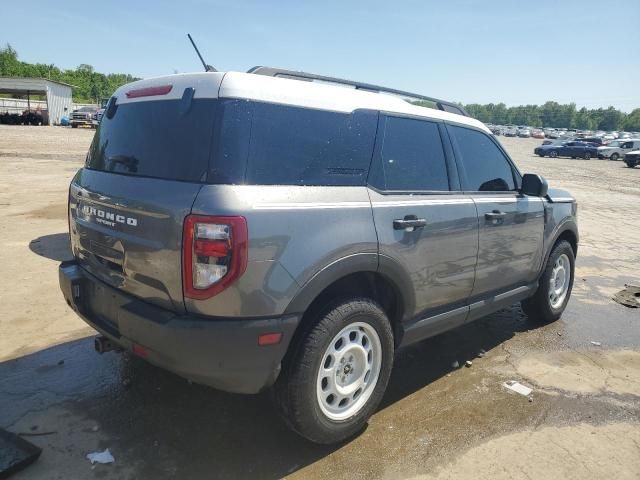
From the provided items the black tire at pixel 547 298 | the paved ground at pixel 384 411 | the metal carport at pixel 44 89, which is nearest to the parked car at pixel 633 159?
the paved ground at pixel 384 411

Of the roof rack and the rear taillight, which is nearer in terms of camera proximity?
the rear taillight

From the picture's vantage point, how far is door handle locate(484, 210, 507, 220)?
12.5 feet

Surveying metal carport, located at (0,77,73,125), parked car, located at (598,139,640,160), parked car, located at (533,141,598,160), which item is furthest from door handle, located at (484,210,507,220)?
metal carport, located at (0,77,73,125)

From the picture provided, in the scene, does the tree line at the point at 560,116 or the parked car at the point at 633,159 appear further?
the tree line at the point at 560,116

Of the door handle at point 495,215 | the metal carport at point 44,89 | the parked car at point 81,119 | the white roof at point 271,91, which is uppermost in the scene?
the metal carport at point 44,89

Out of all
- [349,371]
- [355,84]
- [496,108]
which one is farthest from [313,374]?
[496,108]

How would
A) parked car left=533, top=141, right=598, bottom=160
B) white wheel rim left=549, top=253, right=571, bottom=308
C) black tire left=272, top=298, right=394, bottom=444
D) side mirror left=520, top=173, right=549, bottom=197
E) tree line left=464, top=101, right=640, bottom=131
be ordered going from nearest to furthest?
black tire left=272, top=298, right=394, bottom=444 → side mirror left=520, top=173, right=549, bottom=197 → white wheel rim left=549, top=253, right=571, bottom=308 → parked car left=533, top=141, right=598, bottom=160 → tree line left=464, top=101, right=640, bottom=131

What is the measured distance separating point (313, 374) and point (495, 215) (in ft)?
6.77

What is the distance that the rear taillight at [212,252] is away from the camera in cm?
230

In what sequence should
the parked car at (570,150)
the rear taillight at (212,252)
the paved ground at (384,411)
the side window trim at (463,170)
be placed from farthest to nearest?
1. the parked car at (570,150)
2. the side window trim at (463,170)
3. the paved ground at (384,411)
4. the rear taillight at (212,252)

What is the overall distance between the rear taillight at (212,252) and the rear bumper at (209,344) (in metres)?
0.18

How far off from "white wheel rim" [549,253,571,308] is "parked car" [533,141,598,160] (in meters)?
39.2

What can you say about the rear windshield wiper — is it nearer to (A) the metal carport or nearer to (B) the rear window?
(B) the rear window

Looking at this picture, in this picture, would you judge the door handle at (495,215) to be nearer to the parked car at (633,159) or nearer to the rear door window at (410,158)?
the rear door window at (410,158)
